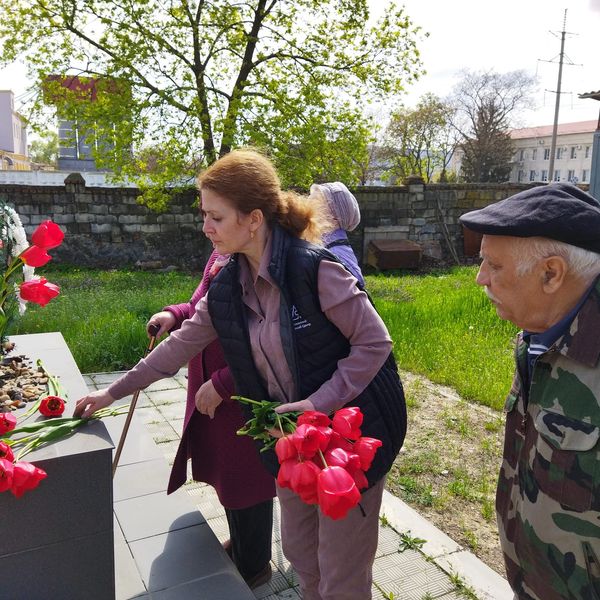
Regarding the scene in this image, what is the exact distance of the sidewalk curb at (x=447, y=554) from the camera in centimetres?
267

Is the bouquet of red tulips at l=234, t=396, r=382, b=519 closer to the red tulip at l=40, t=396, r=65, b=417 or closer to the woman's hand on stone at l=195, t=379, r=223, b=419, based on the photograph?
the woman's hand on stone at l=195, t=379, r=223, b=419

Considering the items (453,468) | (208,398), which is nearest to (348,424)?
(208,398)

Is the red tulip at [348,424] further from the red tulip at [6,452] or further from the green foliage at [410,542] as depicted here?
the green foliage at [410,542]

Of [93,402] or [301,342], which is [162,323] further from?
[301,342]

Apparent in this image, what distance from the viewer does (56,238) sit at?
243 centimetres

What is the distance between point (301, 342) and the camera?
6.32 ft

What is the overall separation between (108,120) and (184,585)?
36.3 feet

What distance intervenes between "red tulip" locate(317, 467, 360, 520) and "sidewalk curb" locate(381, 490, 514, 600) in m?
1.74

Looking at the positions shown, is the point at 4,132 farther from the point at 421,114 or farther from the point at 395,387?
the point at 395,387

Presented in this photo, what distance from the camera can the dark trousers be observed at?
266 centimetres

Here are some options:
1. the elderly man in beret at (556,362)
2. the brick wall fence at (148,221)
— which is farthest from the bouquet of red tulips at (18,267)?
the brick wall fence at (148,221)

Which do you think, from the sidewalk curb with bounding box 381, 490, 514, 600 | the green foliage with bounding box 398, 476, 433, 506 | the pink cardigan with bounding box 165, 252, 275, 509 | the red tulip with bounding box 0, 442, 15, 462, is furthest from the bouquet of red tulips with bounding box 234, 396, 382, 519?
the green foliage with bounding box 398, 476, 433, 506

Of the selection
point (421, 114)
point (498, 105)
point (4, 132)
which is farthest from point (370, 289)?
point (4, 132)

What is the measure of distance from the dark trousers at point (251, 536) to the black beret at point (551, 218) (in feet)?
6.02
